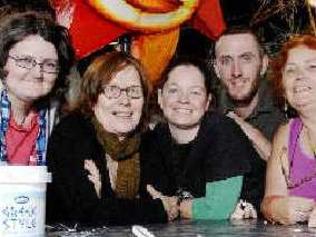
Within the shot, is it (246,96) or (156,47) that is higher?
(156,47)

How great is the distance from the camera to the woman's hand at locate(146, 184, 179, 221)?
2.11 metres

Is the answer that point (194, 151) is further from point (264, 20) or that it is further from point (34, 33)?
point (264, 20)

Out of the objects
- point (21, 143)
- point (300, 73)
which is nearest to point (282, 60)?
point (300, 73)

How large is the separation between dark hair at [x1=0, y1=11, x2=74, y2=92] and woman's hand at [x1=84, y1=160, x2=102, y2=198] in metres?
0.36

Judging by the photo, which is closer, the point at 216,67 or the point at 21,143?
the point at 21,143

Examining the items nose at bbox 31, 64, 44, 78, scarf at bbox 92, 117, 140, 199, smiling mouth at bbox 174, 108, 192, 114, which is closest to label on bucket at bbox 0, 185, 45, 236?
scarf at bbox 92, 117, 140, 199

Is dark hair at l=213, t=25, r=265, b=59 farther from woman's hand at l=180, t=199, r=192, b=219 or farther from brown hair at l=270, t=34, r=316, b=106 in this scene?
woman's hand at l=180, t=199, r=192, b=219

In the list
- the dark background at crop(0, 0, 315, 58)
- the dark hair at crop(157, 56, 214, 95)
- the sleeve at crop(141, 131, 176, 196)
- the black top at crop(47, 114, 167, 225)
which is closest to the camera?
the black top at crop(47, 114, 167, 225)

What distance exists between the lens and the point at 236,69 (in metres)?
2.63

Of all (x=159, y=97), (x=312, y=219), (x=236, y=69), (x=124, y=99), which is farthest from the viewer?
(x=236, y=69)

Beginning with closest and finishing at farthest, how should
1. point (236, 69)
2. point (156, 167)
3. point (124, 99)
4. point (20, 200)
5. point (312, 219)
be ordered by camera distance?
1. point (20, 200)
2. point (312, 219)
3. point (124, 99)
4. point (156, 167)
5. point (236, 69)

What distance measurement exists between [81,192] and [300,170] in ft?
2.39

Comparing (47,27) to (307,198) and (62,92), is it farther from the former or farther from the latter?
(307,198)

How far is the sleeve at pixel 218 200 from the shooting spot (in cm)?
217
